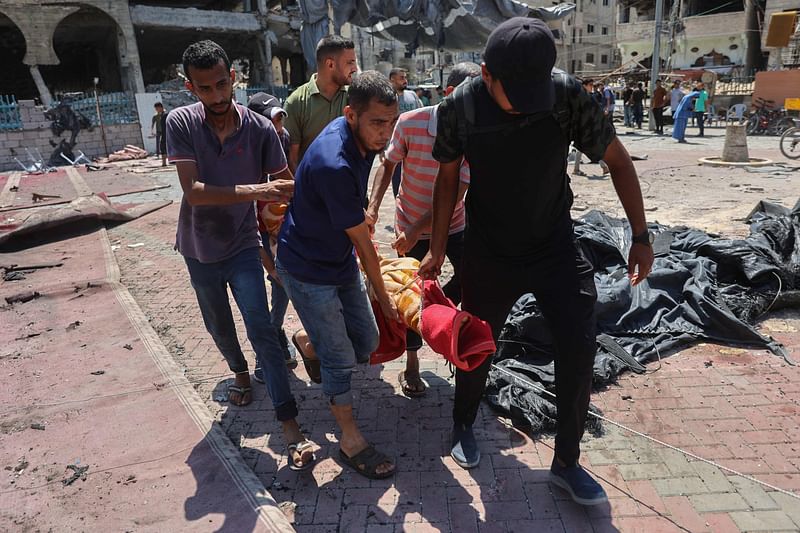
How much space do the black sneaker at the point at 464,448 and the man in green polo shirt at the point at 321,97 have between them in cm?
202

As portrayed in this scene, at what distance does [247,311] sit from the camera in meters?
2.83

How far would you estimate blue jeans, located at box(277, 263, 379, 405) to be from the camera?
2508mm

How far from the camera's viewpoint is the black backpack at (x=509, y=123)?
2080 mm

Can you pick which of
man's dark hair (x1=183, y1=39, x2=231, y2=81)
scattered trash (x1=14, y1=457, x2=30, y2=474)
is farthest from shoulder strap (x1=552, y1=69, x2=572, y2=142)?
scattered trash (x1=14, y1=457, x2=30, y2=474)

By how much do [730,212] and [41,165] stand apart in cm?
1763

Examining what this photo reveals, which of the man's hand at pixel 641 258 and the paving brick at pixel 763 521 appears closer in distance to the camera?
the paving brick at pixel 763 521

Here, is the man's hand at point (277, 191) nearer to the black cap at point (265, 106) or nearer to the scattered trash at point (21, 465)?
the black cap at point (265, 106)

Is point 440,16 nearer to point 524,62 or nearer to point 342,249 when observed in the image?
point 342,249

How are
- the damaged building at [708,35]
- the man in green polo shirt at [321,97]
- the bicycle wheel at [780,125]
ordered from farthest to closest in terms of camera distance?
1. the damaged building at [708,35]
2. the bicycle wheel at [780,125]
3. the man in green polo shirt at [321,97]

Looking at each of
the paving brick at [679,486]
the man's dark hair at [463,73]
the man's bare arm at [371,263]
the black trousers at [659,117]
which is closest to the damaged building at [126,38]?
the black trousers at [659,117]

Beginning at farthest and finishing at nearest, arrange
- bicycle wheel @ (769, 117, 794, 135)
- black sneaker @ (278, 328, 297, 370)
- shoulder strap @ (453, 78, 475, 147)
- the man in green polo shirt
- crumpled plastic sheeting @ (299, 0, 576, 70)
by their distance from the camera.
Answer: bicycle wheel @ (769, 117, 794, 135) → crumpled plastic sheeting @ (299, 0, 576, 70) → black sneaker @ (278, 328, 297, 370) → the man in green polo shirt → shoulder strap @ (453, 78, 475, 147)

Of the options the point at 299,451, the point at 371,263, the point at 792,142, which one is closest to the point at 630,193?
the point at 371,263

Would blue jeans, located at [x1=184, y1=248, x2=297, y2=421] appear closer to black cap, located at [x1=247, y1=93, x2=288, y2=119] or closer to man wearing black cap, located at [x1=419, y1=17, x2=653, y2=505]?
man wearing black cap, located at [x1=419, y1=17, x2=653, y2=505]

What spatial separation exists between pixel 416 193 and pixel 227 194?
1043mm
